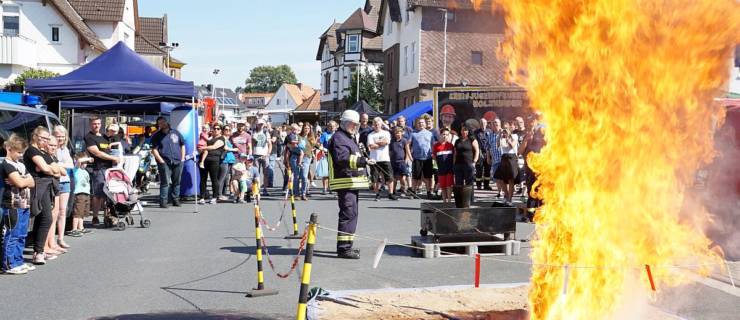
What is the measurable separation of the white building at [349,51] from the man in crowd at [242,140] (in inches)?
1919

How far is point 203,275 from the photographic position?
834 centimetres

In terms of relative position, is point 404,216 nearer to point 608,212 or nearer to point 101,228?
point 101,228

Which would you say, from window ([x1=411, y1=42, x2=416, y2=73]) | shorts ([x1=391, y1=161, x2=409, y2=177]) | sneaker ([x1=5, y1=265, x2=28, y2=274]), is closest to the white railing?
window ([x1=411, y1=42, x2=416, y2=73])

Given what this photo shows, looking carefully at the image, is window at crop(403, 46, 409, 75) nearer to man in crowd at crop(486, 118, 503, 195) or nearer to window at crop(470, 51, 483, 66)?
window at crop(470, 51, 483, 66)

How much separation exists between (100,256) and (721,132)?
9.57 meters

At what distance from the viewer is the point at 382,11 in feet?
164

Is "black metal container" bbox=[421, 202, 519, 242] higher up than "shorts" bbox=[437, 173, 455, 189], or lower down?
lower down

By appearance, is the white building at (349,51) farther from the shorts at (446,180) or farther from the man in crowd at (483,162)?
the shorts at (446,180)

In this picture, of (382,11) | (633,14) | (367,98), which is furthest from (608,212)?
(367,98)

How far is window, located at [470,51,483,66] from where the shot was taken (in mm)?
39737

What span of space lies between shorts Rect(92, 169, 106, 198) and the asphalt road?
0.86 meters

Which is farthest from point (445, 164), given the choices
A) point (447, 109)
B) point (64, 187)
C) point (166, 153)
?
point (64, 187)

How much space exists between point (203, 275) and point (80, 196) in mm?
3983

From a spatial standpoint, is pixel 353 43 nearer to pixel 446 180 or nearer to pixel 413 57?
pixel 413 57
